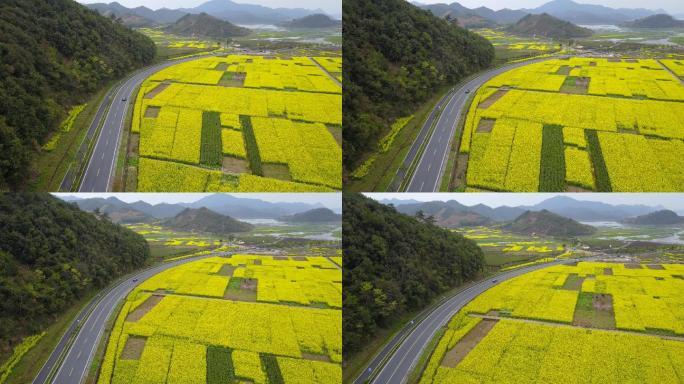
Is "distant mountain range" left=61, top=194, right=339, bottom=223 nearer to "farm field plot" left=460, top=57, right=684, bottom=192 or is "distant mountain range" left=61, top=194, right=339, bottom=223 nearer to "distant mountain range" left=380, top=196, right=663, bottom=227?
"distant mountain range" left=380, top=196, right=663, bottom=227

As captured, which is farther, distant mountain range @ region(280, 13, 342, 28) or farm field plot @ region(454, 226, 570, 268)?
distant mountain range @ region(280, 13, 342, 28)

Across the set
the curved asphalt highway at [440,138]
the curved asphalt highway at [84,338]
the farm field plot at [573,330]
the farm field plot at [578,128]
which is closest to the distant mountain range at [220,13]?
the curved asphalt highway at [440,138]

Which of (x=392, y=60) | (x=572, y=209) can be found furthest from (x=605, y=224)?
(x=392, y=60)

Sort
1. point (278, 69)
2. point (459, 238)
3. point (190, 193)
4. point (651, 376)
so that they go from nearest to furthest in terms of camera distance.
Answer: point (651, 376) < point (190, 193) < point (459, 238) < point (278, 69)

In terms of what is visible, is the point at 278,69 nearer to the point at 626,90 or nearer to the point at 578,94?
the point at 578,94

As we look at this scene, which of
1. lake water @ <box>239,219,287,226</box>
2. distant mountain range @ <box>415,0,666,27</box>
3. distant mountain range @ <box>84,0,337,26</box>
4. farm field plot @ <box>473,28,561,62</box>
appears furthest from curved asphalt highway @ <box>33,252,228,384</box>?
farm field plot @ <box>473,28,561,62</box>

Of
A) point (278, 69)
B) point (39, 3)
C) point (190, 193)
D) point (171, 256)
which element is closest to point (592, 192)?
point (278, 69)
